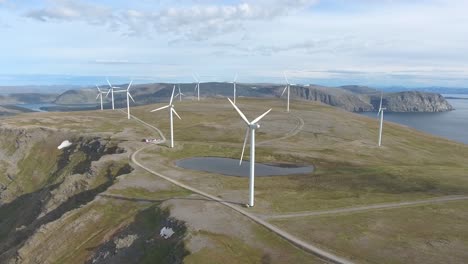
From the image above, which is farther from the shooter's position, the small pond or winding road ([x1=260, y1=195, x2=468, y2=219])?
the small pond

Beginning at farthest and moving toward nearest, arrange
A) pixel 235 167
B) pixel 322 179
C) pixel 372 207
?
pixel 235 167
pixel 322 179
pixel 372 207

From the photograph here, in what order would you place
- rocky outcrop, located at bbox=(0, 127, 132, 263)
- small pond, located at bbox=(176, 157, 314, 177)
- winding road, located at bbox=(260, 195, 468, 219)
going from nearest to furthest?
winding road, located at bbox=(260, 195, 468, 219)
rocky outcrop, located at bbox=(0, 127, 132, 263)
small pond, located at bbox=(176, 157, 314, 177)

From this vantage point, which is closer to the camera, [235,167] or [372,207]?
[372,207]

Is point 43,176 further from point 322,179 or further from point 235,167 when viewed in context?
point 322,179

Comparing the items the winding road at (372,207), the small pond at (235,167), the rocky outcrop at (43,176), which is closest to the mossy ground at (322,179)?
the winding road at (372,207)

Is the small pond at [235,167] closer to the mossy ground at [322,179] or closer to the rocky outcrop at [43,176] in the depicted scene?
the mossy ground at [322,179]

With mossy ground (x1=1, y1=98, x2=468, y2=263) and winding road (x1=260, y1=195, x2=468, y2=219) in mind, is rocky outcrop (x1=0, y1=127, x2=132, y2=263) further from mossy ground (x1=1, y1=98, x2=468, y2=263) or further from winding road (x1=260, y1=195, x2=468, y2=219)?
winding road (x1=260, y1=195, x2=468, y2=219)

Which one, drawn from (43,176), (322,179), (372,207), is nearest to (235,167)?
(322,179)

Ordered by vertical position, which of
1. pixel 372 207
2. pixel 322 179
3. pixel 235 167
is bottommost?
pixel 235 167

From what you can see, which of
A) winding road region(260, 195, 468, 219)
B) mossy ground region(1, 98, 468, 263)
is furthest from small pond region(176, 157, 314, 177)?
winding road region(260, 195, 468, 219)
